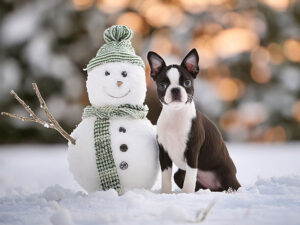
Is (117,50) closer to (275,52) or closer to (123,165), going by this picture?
(123,165)

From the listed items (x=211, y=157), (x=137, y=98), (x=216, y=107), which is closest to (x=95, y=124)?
(x=137, y=98)

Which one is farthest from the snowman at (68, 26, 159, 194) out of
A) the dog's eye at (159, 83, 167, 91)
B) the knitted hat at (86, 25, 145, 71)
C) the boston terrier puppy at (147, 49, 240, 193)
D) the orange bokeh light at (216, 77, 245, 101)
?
the orange bokeh light at (216, 77, 245, 101)

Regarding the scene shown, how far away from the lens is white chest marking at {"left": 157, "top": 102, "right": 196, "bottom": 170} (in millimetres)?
2146

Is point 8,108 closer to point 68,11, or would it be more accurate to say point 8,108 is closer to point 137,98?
point 68,11

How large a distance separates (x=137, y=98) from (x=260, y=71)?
5636 millimetres

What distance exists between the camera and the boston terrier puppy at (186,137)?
2133 millimetres

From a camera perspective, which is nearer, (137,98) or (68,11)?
(137,98)

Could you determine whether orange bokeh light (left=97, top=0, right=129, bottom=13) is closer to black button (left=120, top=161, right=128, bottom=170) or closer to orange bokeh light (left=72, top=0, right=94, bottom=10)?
orange bokeh light (left=72, top=0, right=94, bottom=10)

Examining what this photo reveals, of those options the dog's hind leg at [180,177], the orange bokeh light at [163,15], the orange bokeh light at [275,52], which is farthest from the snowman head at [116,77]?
the orange bokeh light at [275,52]

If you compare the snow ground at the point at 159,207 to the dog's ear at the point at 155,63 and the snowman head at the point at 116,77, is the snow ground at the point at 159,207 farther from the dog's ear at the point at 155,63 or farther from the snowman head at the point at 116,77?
the dog's ear at the point at 155,63

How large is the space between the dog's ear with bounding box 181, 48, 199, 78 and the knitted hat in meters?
0.33

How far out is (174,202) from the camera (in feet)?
5.84

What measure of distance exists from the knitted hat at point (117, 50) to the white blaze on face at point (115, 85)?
0.03 meters

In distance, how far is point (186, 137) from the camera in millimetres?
2141
